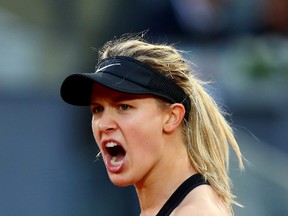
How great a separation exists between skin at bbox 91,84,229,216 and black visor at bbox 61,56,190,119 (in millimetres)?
44

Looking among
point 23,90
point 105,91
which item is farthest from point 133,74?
point 23,90

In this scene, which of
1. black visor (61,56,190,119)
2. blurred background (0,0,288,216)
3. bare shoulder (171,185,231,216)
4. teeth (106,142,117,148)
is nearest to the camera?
bare shoulder (171,185,231,216)

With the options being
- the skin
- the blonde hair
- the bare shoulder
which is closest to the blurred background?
the blonde hair

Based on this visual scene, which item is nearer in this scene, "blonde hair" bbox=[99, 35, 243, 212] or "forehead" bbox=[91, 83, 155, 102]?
"forehead" bbox=[91, 83, 155, 102]

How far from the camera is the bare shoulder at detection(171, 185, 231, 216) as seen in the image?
3453mm

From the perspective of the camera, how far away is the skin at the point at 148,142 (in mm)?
3682

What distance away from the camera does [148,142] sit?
12.2 feet

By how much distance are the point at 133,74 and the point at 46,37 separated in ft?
19.6

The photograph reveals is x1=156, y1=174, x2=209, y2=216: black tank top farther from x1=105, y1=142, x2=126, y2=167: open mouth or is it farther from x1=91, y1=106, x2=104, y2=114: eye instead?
x1=91, y1=106, x2=104, y2=114: eye

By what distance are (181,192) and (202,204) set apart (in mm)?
224

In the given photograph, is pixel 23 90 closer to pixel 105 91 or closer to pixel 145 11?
pixel 145 11

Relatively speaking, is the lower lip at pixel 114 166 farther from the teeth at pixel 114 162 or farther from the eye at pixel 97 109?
the eye at pixel 97 109

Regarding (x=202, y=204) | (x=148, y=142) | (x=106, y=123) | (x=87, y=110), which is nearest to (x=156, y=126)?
(x=148, y=142)

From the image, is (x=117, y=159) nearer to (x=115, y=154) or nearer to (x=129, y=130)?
(x=115, y=154)
